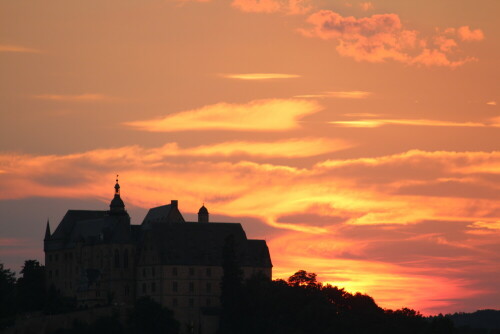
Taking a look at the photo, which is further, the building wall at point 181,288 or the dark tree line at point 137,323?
the building wall at point 181,288

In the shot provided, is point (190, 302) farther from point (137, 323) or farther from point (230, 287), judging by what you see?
point (137, 323)

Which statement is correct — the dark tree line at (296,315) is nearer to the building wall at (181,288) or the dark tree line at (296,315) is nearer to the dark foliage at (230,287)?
the dark foliage at (230,287)

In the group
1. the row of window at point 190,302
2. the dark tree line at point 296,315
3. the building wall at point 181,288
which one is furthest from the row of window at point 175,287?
the dark tree line at point 296,315

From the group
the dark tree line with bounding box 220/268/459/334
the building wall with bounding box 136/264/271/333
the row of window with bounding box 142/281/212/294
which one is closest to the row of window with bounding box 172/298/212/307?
the building wall with bounding box 136/264/271/333

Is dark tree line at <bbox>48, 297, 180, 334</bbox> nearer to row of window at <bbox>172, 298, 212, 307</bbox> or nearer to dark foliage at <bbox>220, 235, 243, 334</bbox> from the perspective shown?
dark foliage at <bbox>220, 235, 243, 334</bbox>

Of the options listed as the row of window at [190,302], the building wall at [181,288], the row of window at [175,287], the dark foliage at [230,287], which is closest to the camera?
the dark foliage at [230,287]

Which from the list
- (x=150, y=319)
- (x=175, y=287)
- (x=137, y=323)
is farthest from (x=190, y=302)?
(x=137, y=323)

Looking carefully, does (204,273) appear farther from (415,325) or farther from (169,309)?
(415,325)

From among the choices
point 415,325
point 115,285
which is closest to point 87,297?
point 115,285

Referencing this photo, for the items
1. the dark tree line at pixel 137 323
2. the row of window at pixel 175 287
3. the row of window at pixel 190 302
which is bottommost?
the dark tree line at pixel 137 323

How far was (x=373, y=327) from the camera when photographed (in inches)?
7446

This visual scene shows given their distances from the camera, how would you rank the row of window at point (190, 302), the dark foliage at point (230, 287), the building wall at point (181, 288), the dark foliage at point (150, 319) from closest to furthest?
the dark foliage at point (150, 319) → the dark foliage at point (230, 287) → the building wall at point (181, 288) → the row of window at point (190, 302)

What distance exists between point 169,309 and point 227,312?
31.5 feet

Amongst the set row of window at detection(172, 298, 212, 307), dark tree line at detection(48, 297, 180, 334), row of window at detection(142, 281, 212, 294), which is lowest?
dark tree line at detection(48, 297, 180, 334)
